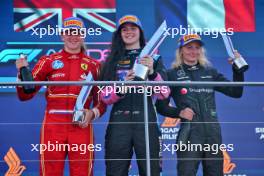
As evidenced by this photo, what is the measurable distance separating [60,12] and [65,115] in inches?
54.3

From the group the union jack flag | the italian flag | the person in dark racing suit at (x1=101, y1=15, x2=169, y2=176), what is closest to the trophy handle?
the person in dark racing suit at (x1=101, y1=15, x2=169, y2=176)

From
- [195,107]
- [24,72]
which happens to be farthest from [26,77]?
[195,107]

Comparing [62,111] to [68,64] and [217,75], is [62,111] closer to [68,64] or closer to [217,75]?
[68,64]

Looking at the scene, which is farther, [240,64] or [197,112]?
[240,64]

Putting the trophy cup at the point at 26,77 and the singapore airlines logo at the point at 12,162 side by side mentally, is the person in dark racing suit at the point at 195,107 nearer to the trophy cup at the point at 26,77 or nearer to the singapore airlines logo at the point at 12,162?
the trophy cup at the point at 26,77

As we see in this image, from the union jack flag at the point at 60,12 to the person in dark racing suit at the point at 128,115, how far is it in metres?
1.07

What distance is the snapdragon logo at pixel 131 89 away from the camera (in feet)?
10.1

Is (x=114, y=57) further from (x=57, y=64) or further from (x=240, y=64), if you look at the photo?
(x=240, y=64)

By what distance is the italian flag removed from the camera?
14.4ft

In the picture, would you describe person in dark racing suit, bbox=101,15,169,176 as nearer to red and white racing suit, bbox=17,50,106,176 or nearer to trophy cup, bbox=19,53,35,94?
red and white racing suit, bbox=17,50,106,176

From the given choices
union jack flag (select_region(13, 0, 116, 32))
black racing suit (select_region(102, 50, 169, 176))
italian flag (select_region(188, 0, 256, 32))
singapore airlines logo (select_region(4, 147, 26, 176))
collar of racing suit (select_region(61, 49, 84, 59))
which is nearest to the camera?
black racing suit (select_region(102, 50, 169, 176))

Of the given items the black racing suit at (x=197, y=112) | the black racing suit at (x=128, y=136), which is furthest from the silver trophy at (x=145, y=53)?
the black racing suit at (x=197, y=112)

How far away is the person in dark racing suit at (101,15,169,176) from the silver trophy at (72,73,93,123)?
81 mm

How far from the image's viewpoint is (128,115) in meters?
3.10
